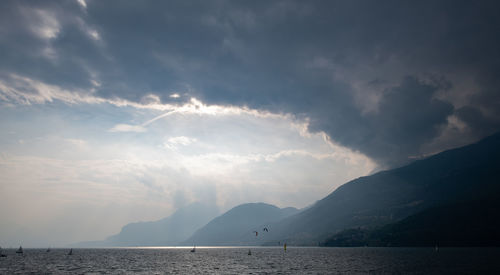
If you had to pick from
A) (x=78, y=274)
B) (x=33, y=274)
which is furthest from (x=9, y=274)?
(x=78, y=274)

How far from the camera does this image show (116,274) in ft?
349

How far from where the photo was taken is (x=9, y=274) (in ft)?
352

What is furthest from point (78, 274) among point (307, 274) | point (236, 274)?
point (307, 274)

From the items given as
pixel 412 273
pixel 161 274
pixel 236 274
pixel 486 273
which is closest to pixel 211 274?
pixel 236 274

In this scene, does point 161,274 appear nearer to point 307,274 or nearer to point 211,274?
point 211,274

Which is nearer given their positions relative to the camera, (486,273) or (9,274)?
(486,273)

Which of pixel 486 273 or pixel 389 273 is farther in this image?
pixel 389 273

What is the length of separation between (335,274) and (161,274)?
57.3 meters

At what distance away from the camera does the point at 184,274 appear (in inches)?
4267

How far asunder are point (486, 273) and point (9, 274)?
149853 millimetres

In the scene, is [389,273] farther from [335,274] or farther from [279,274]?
[279,274]

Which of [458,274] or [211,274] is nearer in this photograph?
[458,274]

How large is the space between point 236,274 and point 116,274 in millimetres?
39718

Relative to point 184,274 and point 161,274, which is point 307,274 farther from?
point 161,274
